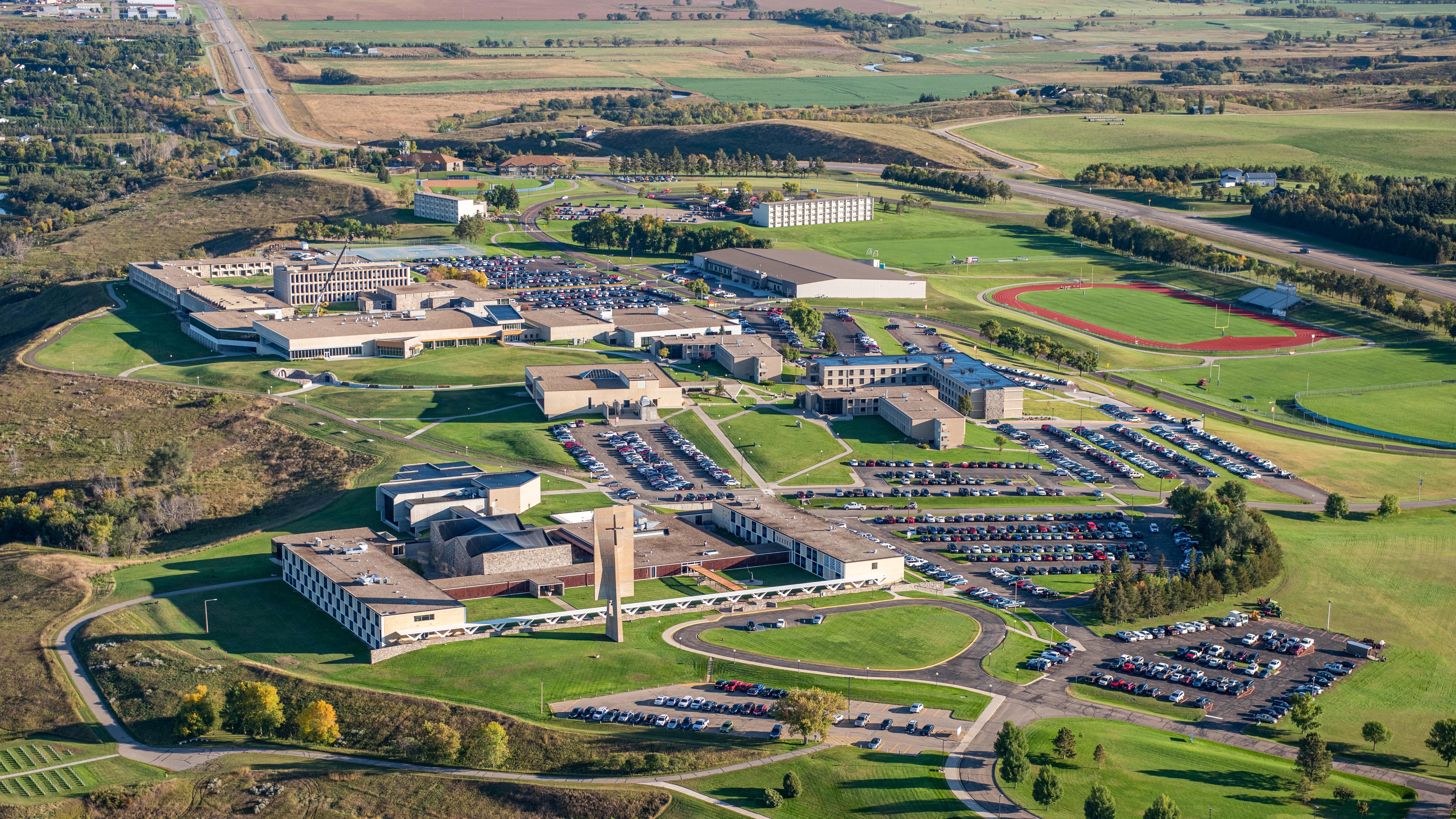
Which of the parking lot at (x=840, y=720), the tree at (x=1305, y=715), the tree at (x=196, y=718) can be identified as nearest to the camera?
the parking lot at (x=840, y=720)

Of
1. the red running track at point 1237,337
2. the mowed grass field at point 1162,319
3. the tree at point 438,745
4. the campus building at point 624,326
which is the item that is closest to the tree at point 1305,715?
the tree at point 438,745

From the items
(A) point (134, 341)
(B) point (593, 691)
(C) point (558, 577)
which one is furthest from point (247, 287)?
(B) point (593, 691)

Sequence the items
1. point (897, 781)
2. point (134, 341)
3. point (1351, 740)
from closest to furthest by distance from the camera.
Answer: point (897, 781) → point (1351, 740) → point (134, 341)

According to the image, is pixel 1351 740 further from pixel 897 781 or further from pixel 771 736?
pixel 771 736

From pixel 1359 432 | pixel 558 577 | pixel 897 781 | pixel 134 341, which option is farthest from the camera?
pixel 134 341

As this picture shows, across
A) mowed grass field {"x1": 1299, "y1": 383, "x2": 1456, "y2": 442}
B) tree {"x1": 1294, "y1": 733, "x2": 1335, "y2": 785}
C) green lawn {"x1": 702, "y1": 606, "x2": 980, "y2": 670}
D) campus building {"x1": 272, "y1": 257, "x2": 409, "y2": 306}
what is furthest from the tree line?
campus building {"x1": 272, "y1": 257, "x2": 409, "y2": 306}

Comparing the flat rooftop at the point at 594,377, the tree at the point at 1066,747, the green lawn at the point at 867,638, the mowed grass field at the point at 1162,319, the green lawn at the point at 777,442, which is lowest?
the green lawn at the point at 867,638

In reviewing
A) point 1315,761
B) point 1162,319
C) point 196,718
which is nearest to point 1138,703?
point 1315,761

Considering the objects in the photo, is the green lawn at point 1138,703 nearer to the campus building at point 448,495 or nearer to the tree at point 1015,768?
the tree at point 1015,768

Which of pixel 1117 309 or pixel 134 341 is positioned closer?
pixel 134 341
